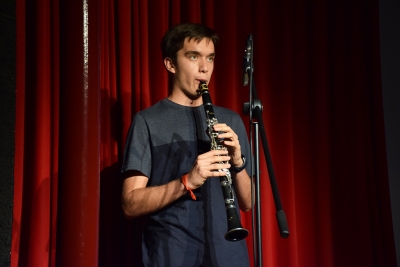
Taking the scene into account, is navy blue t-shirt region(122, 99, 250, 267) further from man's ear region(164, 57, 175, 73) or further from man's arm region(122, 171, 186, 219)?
man's ear region(164, 57, 175, 73)

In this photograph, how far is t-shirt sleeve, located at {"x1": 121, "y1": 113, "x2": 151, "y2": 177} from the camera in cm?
154

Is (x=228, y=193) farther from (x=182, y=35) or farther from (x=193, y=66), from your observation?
(x=182, y=35)

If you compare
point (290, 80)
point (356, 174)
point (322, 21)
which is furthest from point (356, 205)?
point (322, 21)

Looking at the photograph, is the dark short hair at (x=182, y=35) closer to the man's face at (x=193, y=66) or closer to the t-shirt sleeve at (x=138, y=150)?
the man's face at (x=193, y=66)

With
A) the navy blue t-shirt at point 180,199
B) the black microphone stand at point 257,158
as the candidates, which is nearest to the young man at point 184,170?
the navy blue t-shirt at point 180,199

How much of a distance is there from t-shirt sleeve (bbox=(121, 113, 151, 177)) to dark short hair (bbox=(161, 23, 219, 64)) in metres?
0.36

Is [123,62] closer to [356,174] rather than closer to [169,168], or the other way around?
[169,168]

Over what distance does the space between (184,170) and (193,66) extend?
1.49 ft

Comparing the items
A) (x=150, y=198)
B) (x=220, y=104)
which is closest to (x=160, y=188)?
(x=150, y=198)

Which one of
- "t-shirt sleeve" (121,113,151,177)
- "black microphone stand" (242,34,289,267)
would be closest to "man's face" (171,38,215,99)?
"t-shirt sleeve" (121,113,151,177)

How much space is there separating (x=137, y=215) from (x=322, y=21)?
1.81 meters

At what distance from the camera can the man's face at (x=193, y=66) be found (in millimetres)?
1729

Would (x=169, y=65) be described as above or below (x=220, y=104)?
above

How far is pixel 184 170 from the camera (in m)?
1.58
